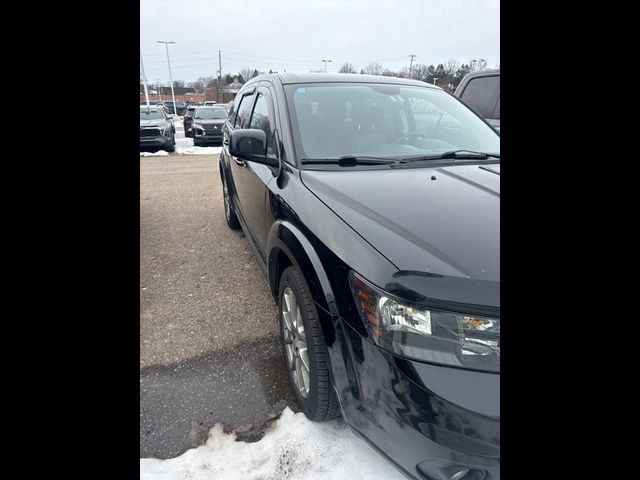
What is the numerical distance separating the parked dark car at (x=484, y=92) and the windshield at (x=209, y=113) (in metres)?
13.2

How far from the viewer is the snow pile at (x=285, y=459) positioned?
179 centimetres

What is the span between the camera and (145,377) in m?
2.53

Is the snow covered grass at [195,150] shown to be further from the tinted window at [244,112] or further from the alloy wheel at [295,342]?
the alloy wheel at [295,342]

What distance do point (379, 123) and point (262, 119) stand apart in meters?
0.91

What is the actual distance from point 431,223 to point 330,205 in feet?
1.52

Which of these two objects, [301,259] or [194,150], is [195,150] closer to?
[194,150]

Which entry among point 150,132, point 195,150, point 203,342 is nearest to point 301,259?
point 203,342

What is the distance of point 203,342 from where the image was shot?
9.50ft

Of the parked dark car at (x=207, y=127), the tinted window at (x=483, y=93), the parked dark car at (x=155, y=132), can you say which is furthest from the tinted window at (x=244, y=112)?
the parked dark car at (x=207, y=127)

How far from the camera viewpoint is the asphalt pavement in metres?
2.18

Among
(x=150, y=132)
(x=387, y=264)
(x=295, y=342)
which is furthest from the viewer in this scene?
(x=150, y=132)

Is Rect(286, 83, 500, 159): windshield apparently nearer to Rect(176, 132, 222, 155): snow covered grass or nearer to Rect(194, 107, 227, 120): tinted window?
Rect(176, 132, 222, 155): snow covered grass
